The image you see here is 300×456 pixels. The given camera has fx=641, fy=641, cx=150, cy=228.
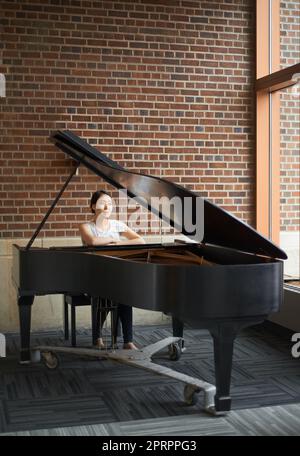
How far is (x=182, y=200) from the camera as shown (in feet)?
12.1

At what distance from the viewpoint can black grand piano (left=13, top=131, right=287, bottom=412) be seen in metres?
3.18

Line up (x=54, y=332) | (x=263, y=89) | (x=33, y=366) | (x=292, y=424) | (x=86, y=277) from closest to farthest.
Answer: (x=292, y=424)
(x=86, y=277)
(x=33, y=366)
(x=54, y=332)
(x=263, y=89)

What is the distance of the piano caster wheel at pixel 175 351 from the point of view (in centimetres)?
451

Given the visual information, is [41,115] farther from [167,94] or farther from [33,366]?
[33,366]

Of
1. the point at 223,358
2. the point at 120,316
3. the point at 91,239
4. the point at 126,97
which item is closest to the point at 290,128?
the point at 126,97

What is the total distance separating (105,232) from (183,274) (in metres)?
1.81

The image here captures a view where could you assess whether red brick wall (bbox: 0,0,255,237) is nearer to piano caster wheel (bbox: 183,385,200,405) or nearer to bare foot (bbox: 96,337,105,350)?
bare foot (bbox: 96,337,105,350)

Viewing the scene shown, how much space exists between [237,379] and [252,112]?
113 inches

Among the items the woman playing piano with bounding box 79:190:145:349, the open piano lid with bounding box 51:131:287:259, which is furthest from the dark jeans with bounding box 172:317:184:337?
the open piano lid with bounding box 51:131:287:259

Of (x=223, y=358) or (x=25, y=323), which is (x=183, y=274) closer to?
(x=223, y=358)

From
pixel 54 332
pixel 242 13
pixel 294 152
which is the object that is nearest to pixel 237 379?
pixel 54 332

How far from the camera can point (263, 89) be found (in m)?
5.90

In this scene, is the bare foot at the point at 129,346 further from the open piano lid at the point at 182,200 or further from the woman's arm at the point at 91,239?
the open piano lid at the point at 182,200

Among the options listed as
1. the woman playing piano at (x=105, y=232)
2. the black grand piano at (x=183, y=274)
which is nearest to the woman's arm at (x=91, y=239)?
the woman playing piano at (x=105, y=232)
